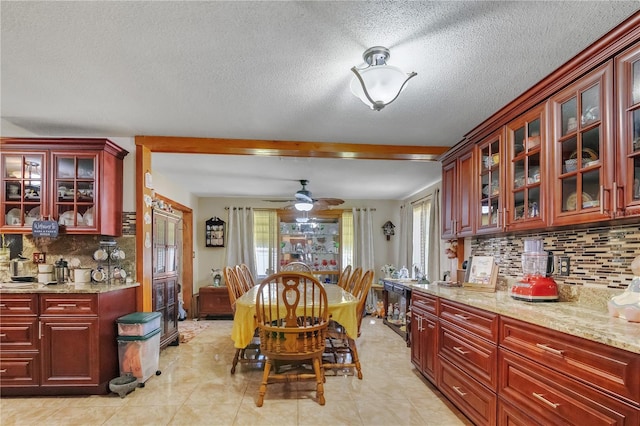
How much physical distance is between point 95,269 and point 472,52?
3.58 metres

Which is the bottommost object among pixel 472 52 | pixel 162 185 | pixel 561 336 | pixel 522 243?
pixel 561 336

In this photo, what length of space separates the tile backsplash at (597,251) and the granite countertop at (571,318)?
19cm

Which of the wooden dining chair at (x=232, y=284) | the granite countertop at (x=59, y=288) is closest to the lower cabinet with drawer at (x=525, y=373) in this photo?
the wooden dining chair at (x=232, y=284)

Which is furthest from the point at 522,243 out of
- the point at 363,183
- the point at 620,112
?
the point at 363,183

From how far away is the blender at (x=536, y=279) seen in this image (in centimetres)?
217

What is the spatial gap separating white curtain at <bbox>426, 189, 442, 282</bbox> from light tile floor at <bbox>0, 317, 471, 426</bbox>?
1.93 meters

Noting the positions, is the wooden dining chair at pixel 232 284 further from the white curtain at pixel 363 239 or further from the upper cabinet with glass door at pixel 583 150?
the white curtain at pixel 363 239

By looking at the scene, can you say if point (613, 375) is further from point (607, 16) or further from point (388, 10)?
point (388, 10)

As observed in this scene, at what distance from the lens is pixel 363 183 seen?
18.0ft

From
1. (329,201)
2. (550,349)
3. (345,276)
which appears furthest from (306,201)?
A: (550,349)

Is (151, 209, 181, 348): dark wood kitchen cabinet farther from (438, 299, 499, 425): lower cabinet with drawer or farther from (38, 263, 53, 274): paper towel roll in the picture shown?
(438, 299, 499, 425): lower cabinet with drawer

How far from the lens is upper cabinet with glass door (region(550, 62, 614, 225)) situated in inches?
67.1

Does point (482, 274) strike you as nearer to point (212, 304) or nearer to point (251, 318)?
point (251, 318)

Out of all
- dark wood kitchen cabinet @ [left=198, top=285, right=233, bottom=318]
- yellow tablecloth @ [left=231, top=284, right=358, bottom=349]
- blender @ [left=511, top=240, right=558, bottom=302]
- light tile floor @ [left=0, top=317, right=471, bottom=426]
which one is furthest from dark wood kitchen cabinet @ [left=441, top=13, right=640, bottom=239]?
dark wood kitchen cabinet @ [left=198, top=285, right=233, bottom=318]
